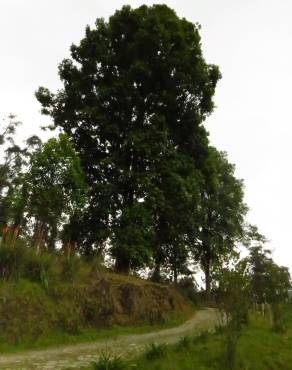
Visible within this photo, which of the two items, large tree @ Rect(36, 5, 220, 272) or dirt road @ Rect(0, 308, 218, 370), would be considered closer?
dirt road @ Rect(0, 308, 218, 370)

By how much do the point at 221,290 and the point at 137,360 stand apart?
331cm

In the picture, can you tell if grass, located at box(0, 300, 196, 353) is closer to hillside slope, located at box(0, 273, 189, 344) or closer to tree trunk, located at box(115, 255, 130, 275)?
hillside slope, located at box(0, 273, 189, 344)

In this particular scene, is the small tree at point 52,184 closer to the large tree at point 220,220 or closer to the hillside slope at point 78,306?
the hillside slope at point 78,306

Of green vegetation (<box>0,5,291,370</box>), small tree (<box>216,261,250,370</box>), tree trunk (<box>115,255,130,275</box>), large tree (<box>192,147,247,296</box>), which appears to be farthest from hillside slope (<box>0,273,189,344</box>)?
large tree (<box>192,147,247,296</box>)

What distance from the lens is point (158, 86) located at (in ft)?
73.8

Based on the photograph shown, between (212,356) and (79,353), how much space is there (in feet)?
12.1

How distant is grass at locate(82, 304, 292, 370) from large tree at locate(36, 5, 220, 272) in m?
7.59

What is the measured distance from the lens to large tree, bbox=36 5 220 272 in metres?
19.8

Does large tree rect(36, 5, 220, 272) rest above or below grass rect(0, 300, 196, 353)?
above

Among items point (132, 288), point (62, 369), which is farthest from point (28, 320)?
point (132, 288)

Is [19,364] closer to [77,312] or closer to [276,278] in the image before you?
[77,312]

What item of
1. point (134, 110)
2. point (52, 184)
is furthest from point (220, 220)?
point (52, 184)

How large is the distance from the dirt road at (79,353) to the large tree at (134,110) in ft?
17.9

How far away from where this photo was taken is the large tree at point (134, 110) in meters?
19.8
